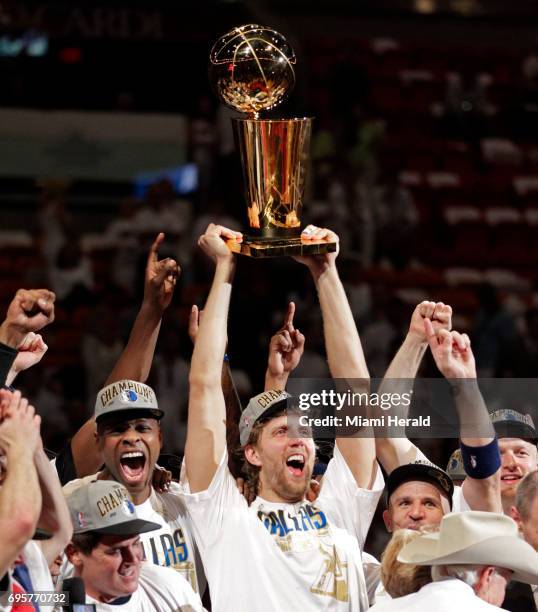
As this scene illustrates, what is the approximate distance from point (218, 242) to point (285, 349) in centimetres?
61

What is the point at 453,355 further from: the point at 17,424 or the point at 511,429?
the point at 17,424

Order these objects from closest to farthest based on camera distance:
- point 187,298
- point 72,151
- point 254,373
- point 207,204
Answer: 1. point 254,373
2. point 187,298
3. point 207,204
4. point 72,151

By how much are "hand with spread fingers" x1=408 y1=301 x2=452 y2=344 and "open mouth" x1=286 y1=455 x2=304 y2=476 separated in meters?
0.63

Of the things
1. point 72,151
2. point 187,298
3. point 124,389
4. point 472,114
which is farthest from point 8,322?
point 472,114

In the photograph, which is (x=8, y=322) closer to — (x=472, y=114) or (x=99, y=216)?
(x=99, y=216)

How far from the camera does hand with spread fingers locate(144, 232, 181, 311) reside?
487cm

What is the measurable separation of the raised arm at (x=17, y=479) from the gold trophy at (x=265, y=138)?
4.09 ft

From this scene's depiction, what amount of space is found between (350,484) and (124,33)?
9.46 m

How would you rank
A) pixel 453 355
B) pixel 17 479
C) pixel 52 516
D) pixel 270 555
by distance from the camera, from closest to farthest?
pixel 17 479
pixel 52 516
pixel 453 355
pixel 270 555

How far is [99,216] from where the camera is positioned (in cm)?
1232

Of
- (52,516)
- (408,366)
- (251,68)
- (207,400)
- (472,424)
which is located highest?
(251,68)

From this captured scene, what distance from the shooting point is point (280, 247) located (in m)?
4.49

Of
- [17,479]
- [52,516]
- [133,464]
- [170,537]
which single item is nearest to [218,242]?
[133,464]

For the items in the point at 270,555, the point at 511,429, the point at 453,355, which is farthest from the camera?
the point at 511,429
